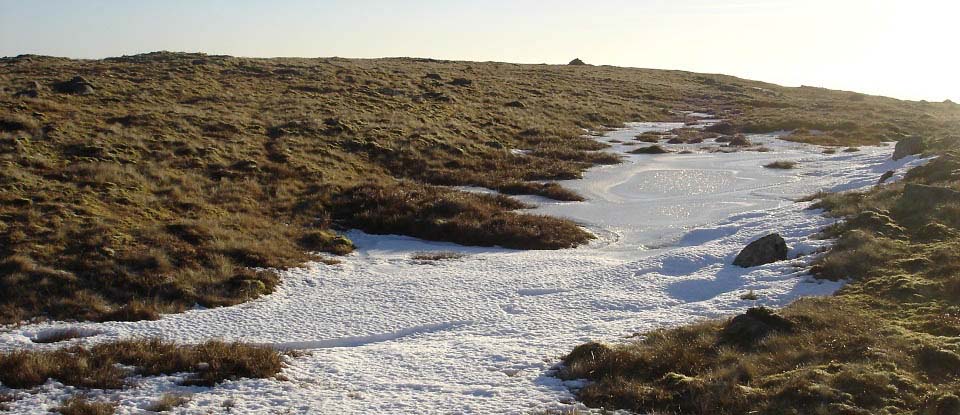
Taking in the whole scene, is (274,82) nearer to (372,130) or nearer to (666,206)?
(372,130)

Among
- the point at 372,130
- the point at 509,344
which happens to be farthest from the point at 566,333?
the point at 372,130

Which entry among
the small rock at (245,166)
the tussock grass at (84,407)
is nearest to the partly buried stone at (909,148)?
the small rock at (245,166)

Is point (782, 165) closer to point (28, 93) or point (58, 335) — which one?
point (58, 335)

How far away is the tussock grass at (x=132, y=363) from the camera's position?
9.18 metres

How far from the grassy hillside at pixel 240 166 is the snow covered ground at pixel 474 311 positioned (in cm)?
130

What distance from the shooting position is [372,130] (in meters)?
34.7

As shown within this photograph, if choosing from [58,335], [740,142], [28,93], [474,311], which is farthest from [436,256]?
[740,142]

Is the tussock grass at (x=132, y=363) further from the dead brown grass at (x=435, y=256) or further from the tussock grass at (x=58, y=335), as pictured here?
the dead brown grass at (x=435, y=256)

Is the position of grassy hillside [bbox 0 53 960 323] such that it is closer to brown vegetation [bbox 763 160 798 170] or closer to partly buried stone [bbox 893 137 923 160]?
partly buried stone [bbox 893 137 923 160]

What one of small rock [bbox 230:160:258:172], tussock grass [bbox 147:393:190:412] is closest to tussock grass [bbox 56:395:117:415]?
tussock grass [bbox 147:393:190:412]

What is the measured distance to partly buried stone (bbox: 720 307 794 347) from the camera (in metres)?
10.2

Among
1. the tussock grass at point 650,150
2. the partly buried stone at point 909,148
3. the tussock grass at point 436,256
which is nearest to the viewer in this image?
the tussock grass at point 436,256

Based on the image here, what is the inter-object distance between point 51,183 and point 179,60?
38359 mm

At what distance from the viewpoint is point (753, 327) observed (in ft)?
34.0
